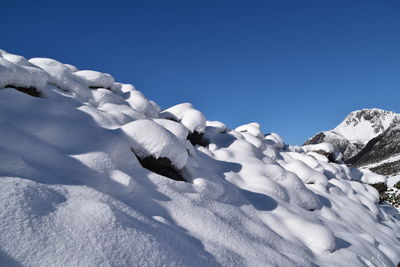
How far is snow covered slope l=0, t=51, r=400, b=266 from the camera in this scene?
3369 millimetres

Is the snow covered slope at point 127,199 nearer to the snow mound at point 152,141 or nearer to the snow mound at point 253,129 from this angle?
the snow mound at point 152,141

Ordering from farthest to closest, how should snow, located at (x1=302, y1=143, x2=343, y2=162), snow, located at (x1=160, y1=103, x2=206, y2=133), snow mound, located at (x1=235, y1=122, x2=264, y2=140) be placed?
snow, located at (x1=302, y1=143, x2=343, y2=162)
snow mound, located at (x1=235, y1=122, x2=264, y2=140)
snow, located at (x1=160, y1=103, x2=206, y2=133)

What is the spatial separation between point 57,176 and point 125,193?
129 cm

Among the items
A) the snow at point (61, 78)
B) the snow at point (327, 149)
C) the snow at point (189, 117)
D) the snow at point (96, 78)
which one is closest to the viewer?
the snow at point (61, 78)

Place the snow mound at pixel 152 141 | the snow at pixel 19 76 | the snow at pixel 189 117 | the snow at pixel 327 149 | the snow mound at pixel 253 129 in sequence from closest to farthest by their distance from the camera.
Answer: the snow at pixel 19 76 < the snow mound at pixel 152 141 < the snow at pixel 189 117 < the snow mound at pixel 253 129 < the snow at pixel 327 149

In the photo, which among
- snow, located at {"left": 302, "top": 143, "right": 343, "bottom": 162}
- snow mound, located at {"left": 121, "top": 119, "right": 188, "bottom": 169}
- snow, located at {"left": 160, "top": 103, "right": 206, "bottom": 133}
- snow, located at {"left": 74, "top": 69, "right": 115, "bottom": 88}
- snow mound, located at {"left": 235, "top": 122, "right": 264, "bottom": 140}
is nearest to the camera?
snow mound, located at {"left": 121, "top": 119, "right": 188, "bottom": 169}

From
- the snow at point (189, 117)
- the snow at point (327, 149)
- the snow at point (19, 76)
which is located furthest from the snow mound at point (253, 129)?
the snow at point (19, 76)

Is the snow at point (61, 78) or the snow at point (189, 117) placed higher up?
the snow at point (189, 117)

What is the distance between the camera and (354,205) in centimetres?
1402

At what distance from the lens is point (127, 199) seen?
5266 millimetres

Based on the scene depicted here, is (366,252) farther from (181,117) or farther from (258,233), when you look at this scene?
(181,117)

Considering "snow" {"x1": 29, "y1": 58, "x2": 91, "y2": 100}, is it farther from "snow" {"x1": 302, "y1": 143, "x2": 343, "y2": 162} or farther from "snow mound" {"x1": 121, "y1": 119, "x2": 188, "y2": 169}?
"snow" {"x1": 302, "y1": 143, "x2": 343, "y2": 162}

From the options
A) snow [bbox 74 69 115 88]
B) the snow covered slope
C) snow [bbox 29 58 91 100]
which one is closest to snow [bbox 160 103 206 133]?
the snow covered slope

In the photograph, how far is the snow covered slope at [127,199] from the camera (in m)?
3.37
